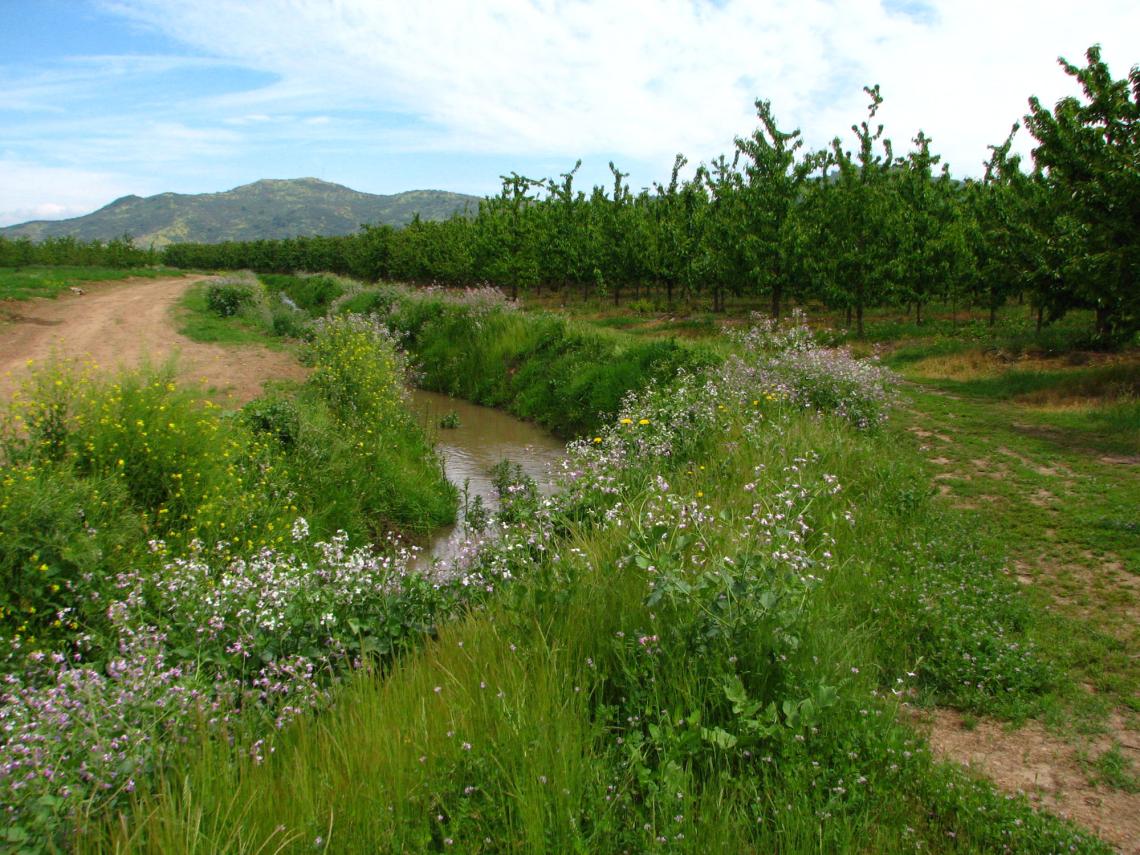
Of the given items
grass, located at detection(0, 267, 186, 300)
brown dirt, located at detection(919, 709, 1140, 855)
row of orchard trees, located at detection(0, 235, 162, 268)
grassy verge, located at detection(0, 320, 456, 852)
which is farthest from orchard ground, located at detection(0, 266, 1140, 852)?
row of orchard trees, located at detection(0, 235, 162, 268)

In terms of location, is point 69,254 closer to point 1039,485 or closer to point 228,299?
point 228,299

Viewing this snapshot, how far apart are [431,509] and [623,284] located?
26253 mm

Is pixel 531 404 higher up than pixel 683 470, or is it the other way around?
pixel 683 470

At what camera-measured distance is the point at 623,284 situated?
34875mm

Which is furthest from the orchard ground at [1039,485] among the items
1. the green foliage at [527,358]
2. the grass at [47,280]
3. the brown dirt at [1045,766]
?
the green foliage at [527,358]

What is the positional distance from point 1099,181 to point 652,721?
14.7 meters

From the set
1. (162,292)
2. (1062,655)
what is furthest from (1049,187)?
(162,292)

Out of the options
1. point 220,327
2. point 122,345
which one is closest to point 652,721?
point 122,345

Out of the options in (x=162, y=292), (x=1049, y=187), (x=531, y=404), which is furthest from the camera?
(x=162, y=292)

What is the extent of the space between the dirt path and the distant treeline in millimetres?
15017

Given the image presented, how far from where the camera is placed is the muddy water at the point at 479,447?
11248 mm

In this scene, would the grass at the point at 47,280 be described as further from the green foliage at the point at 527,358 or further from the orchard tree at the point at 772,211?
the orchard tree at the point at 772,211

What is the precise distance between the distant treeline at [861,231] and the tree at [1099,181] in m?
0.03

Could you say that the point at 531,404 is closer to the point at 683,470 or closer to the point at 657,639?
the point at 683,470
